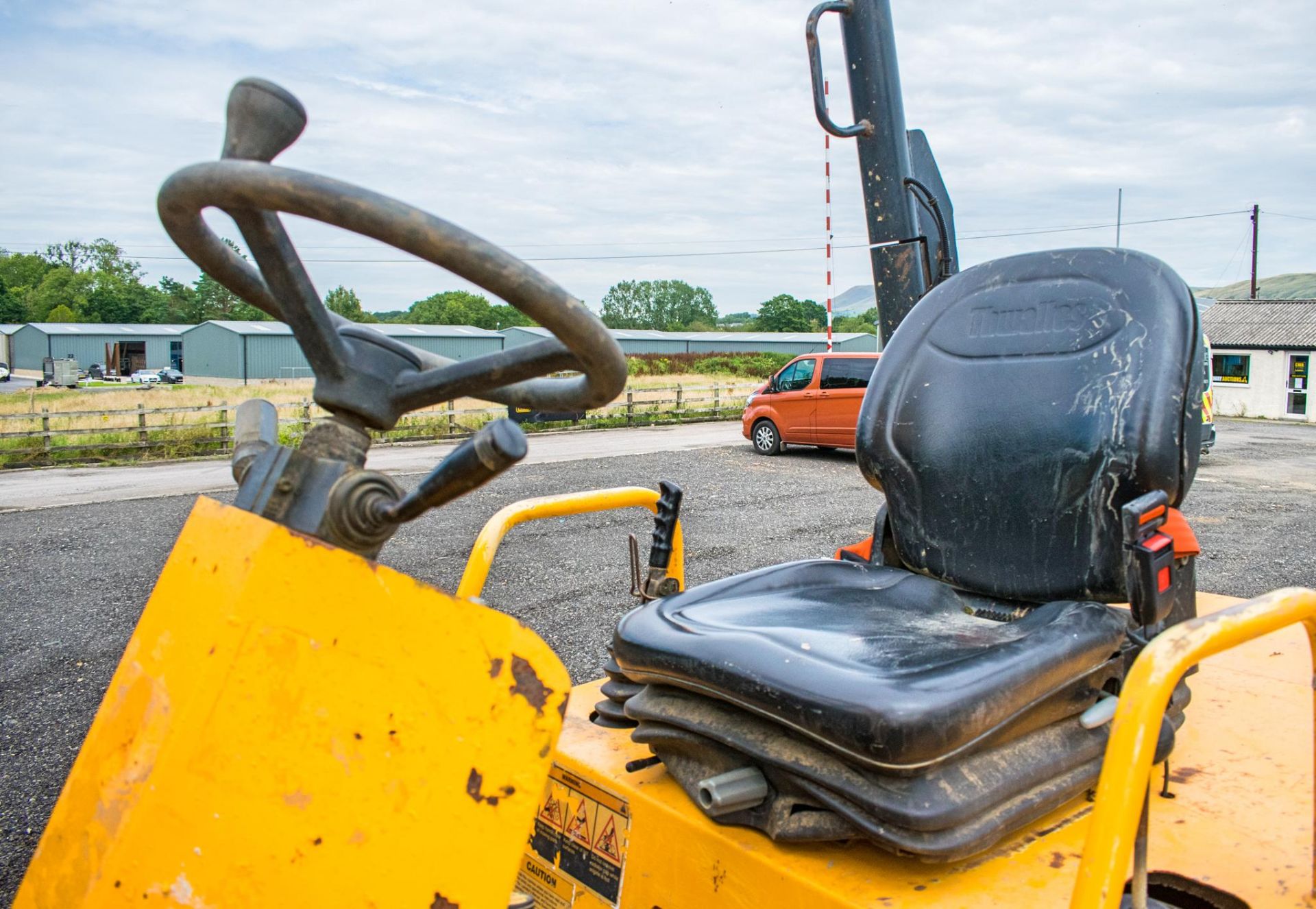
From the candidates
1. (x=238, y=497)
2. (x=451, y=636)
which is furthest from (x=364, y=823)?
(x=238, y=497)

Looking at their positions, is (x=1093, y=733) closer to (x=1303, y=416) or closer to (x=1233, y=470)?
(x=1233, y=470)

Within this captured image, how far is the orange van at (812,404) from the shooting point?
1348 cm

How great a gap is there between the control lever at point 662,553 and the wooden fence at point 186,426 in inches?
402

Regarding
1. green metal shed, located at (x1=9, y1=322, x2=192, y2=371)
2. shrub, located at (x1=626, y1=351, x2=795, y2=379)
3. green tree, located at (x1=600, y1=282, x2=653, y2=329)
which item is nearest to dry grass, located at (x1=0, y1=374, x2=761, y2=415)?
shrub, located at (x1=626, y1=351, x2=795, y2=379)

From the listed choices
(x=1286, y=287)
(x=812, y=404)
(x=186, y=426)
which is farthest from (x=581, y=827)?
(x=1286, y=287)

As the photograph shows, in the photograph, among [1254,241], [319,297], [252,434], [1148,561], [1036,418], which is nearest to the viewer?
[319,297]

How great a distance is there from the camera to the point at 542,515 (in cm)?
214

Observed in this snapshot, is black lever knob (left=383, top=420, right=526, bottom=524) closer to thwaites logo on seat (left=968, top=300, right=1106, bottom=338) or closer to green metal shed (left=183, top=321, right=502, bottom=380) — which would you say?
thwaites logo on seat (left=968, top=300, right=1106, bottom=338)

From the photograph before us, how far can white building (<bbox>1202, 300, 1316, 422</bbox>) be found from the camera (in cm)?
2525

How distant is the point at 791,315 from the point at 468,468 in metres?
73.3

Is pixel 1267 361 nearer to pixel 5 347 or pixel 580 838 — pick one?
pixel 580 838

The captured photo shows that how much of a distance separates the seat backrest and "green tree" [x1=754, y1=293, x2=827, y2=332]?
71220 millimetres

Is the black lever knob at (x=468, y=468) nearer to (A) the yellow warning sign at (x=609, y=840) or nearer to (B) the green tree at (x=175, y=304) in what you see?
(A) the yellow warning sign at (x=609, y=840)

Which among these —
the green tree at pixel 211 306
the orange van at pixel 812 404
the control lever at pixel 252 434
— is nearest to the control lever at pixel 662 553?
the control lever at pixel 252 434
